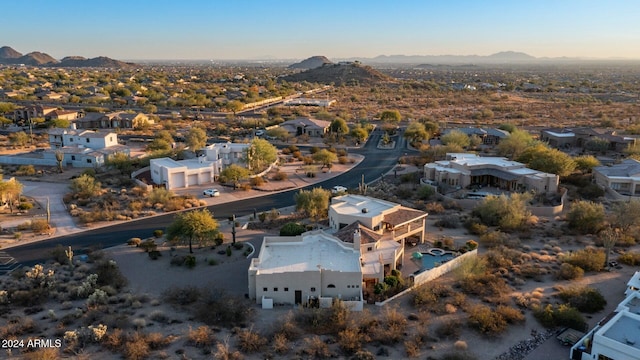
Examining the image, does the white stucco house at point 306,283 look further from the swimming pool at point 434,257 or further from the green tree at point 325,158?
the green tree at point 325,158

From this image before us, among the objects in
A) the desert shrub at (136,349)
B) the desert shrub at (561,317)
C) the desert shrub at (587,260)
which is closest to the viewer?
the desert shrub at (136,349)

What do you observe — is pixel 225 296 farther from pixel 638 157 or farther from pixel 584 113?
pixel 584 113

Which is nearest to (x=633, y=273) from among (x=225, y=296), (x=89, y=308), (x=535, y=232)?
(x=535, y=232)

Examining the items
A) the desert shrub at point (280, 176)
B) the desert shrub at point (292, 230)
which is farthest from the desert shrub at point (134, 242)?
the desert shrub at point (280, 176)

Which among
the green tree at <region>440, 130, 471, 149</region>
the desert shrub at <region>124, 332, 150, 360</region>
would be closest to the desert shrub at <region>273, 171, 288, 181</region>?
the green tree at <region>440, 130, 471, 149</region>

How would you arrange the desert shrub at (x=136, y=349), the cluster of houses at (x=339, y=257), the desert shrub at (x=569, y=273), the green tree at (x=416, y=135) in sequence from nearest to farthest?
the desert shrub at (x=136, y=349) → the cluster of houses at (x=339, y=257) → the desert shrub at (x=569, y=273) → the green tree at (x=416, y=135)

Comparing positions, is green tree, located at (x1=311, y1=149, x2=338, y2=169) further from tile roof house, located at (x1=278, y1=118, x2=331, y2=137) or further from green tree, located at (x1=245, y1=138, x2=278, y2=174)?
tile roof house, located at (x1=278, y1=118, x2=331, y2=137)
